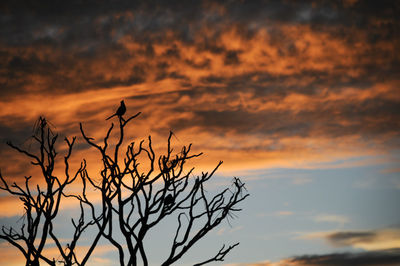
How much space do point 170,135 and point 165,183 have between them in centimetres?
77

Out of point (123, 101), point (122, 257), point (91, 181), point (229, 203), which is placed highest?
point (123, 101)

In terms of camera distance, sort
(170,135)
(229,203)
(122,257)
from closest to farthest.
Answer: (122,257) < (170,135) < (229,203)

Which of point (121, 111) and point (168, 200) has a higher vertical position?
point (121, 111)

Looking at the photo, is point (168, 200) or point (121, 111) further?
point (168, 200)


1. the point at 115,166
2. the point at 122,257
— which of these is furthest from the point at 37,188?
the point at 122,257

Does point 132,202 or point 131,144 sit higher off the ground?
point 131,144

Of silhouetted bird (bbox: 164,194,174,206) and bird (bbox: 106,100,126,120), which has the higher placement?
bird (bbox: 106,100,126,120)

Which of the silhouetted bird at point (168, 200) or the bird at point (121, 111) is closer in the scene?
the bird at point (121, 111)

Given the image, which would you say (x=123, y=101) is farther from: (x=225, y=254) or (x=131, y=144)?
(x=225, y=254)

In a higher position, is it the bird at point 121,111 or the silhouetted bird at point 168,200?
the bird at point 121,111


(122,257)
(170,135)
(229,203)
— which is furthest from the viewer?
(229,203)

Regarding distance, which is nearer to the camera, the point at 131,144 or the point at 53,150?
the point at 53,150

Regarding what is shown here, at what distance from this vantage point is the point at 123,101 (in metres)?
6.84

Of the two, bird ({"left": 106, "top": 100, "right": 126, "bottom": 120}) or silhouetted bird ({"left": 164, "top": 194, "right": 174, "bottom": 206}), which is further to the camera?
silhouetted bird ({"left": 164, "top": 194, "right": 174, "bottom": 206})
